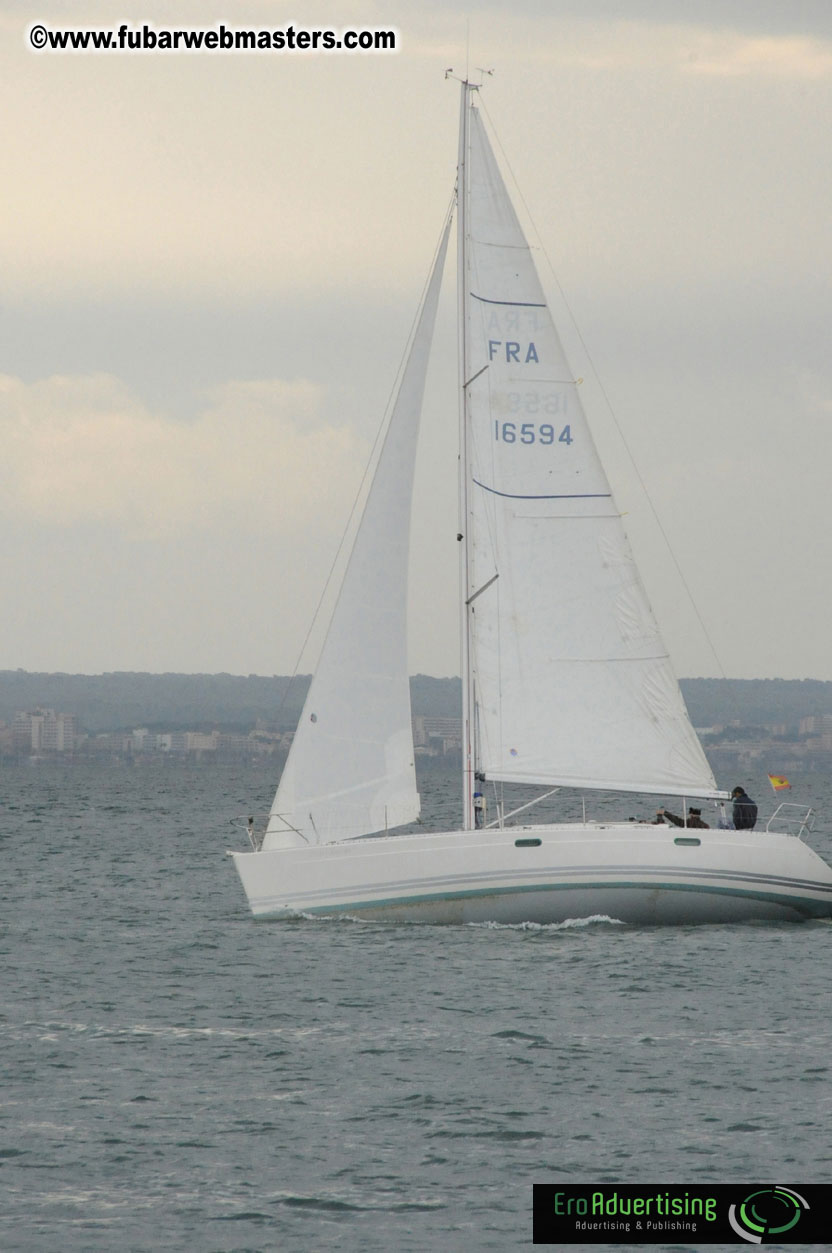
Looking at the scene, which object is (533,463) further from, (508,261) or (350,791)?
(350,791)

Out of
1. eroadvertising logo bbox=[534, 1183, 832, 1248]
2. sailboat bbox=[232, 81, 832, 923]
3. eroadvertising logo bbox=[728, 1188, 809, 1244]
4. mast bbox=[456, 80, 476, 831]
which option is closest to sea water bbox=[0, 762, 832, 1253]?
eroadvertising logo bbox=[534, 1183, 832, 1248]

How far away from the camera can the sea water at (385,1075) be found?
14586 mm

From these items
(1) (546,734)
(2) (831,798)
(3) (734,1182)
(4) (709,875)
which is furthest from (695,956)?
(2) (831,798)

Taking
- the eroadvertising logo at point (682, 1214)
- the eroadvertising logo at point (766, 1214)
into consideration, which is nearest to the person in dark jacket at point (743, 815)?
the eroadvertising logo at point (682, 1214)

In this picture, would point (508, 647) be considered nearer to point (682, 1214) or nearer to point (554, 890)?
point (554, 890)

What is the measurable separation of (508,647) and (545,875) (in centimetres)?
370

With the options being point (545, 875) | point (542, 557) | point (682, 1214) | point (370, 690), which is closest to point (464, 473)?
point (542, 557)

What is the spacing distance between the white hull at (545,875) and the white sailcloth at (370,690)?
73 cm

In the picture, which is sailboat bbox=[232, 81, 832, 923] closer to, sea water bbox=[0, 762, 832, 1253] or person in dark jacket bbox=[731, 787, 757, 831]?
person in dark jacket bbox=[731, 787, 757, 831]

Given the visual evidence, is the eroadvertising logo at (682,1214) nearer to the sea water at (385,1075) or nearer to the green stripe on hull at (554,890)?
the sea water at (385,1075)

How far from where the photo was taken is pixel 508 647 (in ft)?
90.1

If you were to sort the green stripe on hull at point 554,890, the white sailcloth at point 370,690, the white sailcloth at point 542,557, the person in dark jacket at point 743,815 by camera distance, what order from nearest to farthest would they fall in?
the green stripe on hull at point 554,890
the white sailcloth at point 370,690
the white sailcloth at point 542,557
the person in dark jacket at point 743,815

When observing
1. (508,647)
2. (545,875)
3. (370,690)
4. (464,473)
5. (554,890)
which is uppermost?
(464,473)

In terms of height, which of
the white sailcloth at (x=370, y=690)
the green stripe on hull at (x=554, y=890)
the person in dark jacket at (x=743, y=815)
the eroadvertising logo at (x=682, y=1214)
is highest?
the white sailcloth at (x=370, y=690)
